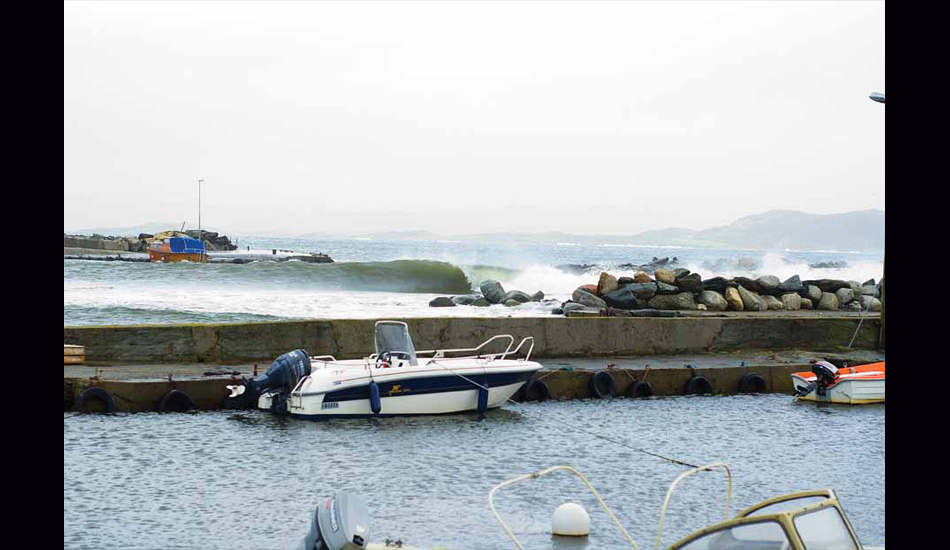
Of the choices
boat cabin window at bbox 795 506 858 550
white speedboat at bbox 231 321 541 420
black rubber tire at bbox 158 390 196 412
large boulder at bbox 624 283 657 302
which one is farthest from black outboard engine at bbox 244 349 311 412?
large boulder at bbox 624 283 657 302

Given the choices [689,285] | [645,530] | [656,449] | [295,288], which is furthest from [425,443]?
[295,288]

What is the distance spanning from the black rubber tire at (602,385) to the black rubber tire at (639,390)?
1.28 feet

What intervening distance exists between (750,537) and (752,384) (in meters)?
14.2

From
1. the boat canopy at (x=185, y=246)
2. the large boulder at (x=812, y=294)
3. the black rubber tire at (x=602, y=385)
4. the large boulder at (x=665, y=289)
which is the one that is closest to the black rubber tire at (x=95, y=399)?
the black rubber tire at (x=602, y=385)

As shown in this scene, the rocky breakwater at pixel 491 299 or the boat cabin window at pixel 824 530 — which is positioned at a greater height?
the boat cabin window at pixel 824 530

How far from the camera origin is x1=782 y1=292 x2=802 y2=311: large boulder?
3097 centimetres

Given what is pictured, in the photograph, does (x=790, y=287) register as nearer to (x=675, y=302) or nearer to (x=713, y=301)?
(x=713, y=301)

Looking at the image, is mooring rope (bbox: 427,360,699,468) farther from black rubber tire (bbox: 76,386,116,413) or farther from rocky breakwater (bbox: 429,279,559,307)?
rocky breakwater (bbox: 429,279,559,307)

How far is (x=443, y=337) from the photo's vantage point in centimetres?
1948

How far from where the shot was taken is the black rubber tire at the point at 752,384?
64.8 ft

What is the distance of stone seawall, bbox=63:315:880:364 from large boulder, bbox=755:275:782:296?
28.6 ft

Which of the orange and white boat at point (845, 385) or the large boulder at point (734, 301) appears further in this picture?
the large boulder at point (734, 301)

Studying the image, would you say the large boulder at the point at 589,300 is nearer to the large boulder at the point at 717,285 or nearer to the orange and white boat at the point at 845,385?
the large boulder at the point at 717,285
